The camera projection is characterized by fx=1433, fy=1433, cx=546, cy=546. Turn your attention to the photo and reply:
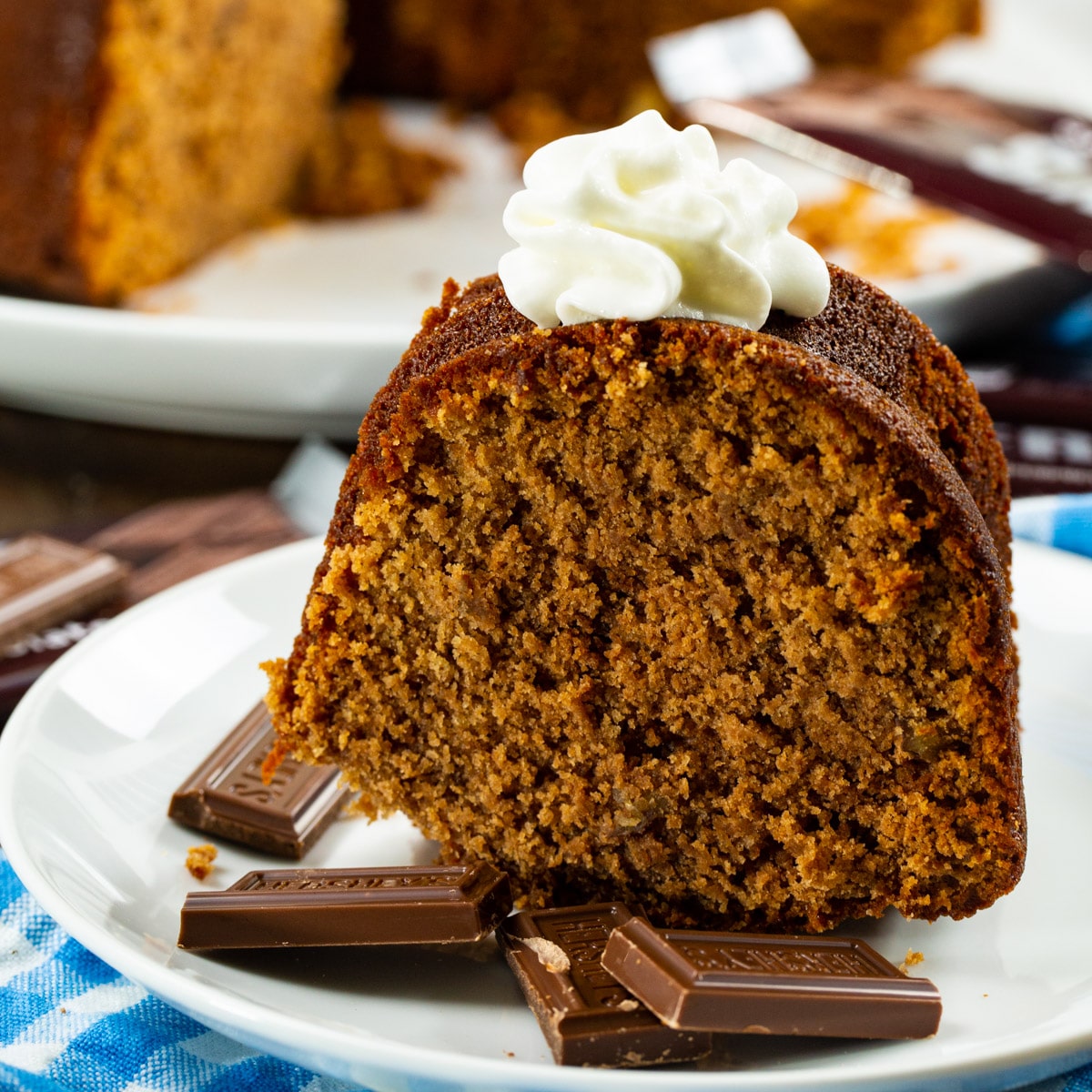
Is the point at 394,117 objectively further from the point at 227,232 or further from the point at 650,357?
the point at 650,357

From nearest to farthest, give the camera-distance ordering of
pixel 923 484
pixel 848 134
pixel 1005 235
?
pixel 923 484 → pixel 848 134 → pixel 1005 235

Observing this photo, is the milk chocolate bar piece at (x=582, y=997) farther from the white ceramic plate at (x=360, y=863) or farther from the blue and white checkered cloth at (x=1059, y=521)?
the blue and white checkered cloth at (x=1059, y=521)

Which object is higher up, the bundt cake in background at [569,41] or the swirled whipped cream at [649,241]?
the swirled whipped cream at [649,241]

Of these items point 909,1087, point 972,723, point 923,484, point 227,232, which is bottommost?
point 227,232

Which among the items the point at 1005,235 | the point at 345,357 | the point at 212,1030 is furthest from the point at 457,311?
the point at 1005,235

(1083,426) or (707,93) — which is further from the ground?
(707,93)

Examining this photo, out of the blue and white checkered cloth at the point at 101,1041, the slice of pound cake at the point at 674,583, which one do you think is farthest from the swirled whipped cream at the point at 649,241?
the blue and white checkered cloth at the point at 101,1041

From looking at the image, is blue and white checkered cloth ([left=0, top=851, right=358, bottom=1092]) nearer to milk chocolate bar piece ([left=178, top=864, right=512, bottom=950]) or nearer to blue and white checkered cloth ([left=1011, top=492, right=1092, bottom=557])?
milk chocolate bar piece ([left=178, top=864, right=512, bottom=950])
